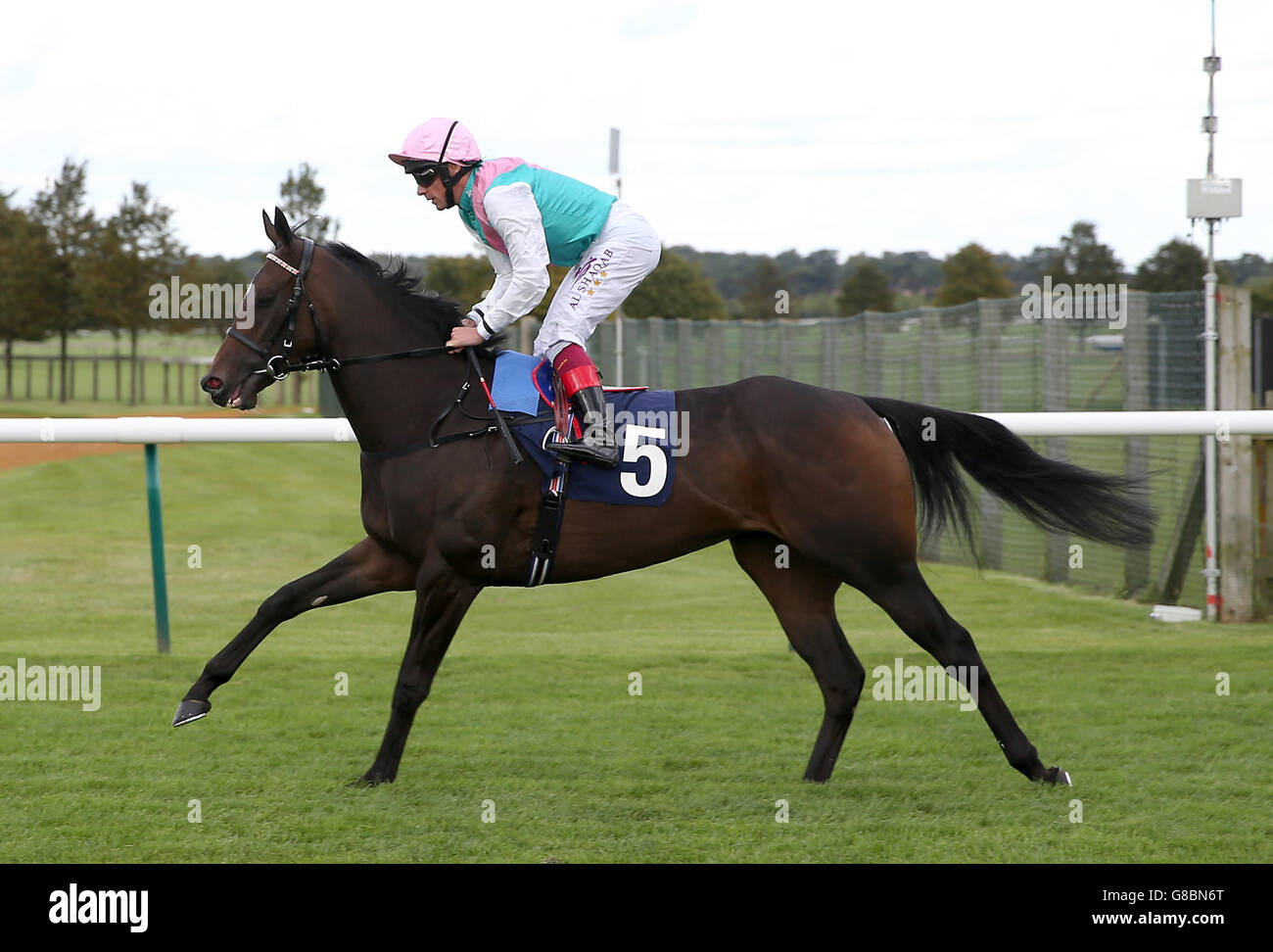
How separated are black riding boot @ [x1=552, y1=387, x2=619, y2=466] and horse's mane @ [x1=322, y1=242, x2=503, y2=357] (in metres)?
0.44

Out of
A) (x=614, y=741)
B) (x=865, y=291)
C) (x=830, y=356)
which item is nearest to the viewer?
(x=614, y=741)

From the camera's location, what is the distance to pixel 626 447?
174 inches

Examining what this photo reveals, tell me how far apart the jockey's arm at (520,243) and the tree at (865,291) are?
31803 millimetres

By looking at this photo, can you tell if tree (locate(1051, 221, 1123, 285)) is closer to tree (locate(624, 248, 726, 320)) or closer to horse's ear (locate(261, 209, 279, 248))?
tree (locate(624, 248, 726, 320))

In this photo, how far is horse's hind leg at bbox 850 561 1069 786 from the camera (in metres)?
4.32

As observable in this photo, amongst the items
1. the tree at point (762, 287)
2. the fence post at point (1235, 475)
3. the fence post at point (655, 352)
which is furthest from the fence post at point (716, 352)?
the tree at point (762, 287)

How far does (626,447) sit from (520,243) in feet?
2.32

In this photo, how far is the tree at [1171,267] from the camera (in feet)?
113

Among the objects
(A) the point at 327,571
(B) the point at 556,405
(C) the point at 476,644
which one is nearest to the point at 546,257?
(B) the point at 556,405

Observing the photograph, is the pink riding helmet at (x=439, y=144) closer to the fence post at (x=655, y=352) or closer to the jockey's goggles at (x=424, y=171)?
the jockey's goggles at (x=424, y=171)

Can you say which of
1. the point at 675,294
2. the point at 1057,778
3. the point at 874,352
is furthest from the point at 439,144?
the point at 675,294

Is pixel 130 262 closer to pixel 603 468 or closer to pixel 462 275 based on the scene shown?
pixel 462 275
